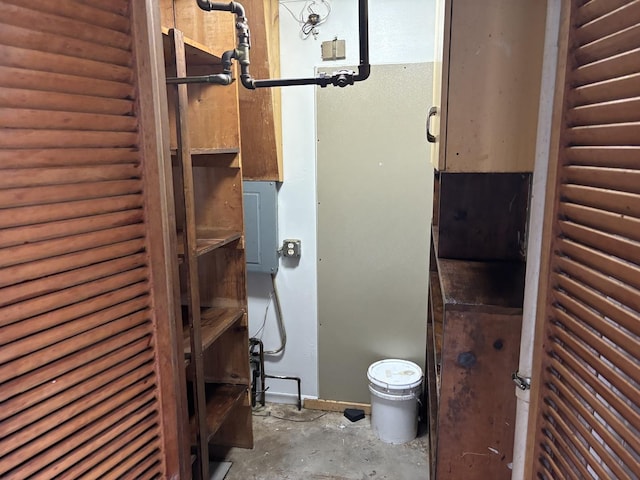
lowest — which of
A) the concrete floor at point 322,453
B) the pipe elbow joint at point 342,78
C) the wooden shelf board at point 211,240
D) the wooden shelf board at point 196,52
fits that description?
the concrete floor at point 322,453

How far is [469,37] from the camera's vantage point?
1.04 m

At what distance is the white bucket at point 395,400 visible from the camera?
244 cm

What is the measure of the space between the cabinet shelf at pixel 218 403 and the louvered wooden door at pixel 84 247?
1.02 meters

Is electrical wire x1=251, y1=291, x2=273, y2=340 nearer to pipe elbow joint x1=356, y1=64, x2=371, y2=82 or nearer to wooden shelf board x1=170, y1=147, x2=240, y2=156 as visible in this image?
wooden shelf board x1=170, y1=147, x2=240, y2=156

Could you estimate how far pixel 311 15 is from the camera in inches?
95.2

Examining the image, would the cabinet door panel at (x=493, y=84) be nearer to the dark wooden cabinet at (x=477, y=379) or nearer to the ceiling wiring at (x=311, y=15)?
the dark wooden cabinet at (x=477, y=379)

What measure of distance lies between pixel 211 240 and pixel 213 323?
403 millimetres

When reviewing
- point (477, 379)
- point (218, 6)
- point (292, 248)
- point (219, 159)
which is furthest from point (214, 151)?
point (477, 379)

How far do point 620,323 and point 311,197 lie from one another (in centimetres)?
207

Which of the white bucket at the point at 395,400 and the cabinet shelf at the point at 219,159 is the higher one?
the cabinet shelf at the point at 219,159

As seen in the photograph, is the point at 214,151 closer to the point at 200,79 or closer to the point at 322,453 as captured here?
the point at 200,79

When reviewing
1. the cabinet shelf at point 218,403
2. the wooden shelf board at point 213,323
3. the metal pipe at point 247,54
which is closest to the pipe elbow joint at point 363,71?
the metal pipe at point 247,54

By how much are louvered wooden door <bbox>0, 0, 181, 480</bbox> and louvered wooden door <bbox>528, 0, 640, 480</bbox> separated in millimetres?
783

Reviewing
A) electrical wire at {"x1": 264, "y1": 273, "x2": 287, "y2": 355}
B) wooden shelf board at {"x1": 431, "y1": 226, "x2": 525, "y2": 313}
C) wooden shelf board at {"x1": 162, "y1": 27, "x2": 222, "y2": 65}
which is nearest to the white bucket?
electrical wire at {"x1": 264, "y1": 273, "x2": 287, "y2": 355}
